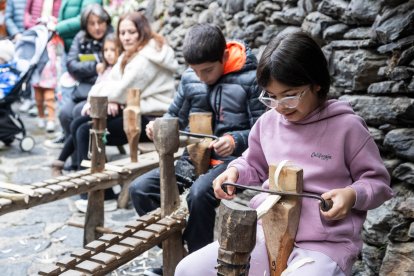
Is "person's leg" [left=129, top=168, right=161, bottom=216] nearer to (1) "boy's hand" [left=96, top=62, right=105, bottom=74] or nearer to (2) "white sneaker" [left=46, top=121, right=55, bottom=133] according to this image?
(1) "boy's hand" [left=96, top=62, right=105, bottom=74]

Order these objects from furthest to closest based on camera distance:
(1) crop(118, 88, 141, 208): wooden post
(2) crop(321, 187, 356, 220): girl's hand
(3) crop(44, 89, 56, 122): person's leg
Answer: (3) crop(44, 89, 56, 122): person's leg
(1) crop(118, 88, 141, 208): wooden post
(2) crop(321, 187, 356, 220): girl's hand

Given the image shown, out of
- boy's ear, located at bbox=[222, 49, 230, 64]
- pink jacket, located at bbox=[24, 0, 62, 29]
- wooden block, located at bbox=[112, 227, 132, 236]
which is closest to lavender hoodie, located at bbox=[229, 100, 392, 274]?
wooden block, located at bbox=[112, 227, 132, 236]

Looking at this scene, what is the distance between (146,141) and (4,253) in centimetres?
147

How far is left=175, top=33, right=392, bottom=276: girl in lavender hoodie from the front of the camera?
1.82 m

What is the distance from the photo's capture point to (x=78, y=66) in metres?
5.19

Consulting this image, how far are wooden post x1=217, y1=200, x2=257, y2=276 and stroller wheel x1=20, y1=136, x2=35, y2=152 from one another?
210 inches

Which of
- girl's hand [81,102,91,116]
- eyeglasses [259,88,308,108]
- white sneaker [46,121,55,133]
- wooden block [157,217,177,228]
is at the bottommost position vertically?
white sneaker [46,121,55,133]

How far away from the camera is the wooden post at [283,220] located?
172cm

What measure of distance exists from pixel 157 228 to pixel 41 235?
1.70 m

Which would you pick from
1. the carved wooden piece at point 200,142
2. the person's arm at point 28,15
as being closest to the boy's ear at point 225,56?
the carved wooden piece at point 200,142

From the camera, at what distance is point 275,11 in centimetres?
383

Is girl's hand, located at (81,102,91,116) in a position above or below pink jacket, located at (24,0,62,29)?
below

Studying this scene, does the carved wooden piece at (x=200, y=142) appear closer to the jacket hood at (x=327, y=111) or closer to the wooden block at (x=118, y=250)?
the wooden block at (x=118, y=250)

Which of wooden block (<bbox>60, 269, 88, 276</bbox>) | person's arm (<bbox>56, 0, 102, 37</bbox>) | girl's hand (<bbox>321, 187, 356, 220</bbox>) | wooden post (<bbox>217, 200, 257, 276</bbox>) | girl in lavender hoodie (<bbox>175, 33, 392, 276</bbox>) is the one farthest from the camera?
person's arm (<bbox>56, 0, 102, 37</bbox>)
